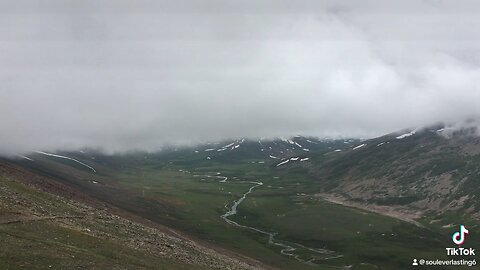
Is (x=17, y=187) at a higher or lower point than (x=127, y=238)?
higher

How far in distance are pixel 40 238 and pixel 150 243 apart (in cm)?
2587

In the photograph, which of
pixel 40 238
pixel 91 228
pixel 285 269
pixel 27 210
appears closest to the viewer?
pixel 40 238

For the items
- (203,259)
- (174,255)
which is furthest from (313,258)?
(174,255)

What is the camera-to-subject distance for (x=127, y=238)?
70812 mm

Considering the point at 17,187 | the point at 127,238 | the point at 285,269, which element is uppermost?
the point at 17,187

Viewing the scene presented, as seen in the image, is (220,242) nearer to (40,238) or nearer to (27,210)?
(27,210)

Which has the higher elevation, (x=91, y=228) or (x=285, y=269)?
(x=91, y=228)

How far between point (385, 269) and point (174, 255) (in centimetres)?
10999

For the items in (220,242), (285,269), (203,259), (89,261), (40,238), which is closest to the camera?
(89,261)

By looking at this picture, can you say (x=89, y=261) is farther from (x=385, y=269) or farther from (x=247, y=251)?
(x=385, y=269)

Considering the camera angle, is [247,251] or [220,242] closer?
[247,251]

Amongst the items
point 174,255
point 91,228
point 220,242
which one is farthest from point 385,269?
point 91,228

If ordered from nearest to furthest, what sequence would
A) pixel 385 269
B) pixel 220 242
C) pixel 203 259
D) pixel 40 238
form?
pixel 40 238 → pixel 203 259 → pixel 385 269 → pixel 220 242

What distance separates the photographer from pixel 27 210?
6384 centimetres
